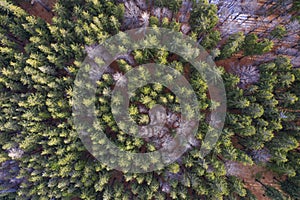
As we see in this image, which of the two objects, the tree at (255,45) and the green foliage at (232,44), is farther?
the tree at (255,45)

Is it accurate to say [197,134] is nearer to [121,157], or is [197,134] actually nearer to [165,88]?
[165,88]

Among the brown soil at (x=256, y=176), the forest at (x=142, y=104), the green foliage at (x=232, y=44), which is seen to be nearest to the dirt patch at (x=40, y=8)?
the forest at (x=142, y=104)

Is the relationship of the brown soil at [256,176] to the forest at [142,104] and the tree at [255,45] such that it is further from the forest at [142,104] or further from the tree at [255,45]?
the tree at [255,45]

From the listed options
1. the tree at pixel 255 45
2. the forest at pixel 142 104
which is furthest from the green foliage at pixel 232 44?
the tree at pixel 255 45

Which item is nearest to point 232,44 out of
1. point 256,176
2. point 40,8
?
point 256,176

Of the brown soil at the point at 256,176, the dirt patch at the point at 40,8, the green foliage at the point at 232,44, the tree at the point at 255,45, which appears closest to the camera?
the green foliage at the point at 232,44

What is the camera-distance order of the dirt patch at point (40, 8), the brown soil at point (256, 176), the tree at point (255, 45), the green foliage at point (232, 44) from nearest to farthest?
the green foliage at point (232, 44), the tree at point (255, 45), the brown soil at point (256, 176), the dirt patch at point (40, 8)

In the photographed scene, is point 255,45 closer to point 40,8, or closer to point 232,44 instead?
point 232,44

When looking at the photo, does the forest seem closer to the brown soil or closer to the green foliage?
the green foliage

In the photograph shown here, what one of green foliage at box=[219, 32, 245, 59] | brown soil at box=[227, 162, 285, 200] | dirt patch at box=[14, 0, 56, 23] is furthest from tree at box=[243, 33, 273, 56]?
dirt patch at box=[14, 0, 56, 23]

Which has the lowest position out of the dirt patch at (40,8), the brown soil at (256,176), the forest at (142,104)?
the brown soil at (256,176)

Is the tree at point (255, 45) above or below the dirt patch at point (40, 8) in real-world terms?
below
